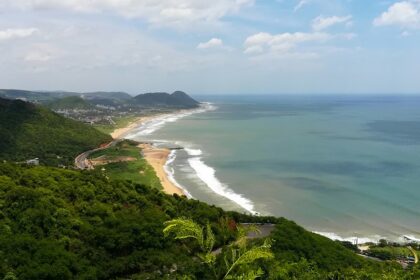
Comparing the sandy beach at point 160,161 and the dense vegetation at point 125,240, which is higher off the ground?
the dense vegetation at point 125,240

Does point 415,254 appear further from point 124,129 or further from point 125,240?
point 124,129

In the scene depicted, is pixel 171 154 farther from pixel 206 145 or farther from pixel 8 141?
pixel 8 141

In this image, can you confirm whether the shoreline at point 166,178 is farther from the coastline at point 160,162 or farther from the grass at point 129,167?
the grass at point 129,167

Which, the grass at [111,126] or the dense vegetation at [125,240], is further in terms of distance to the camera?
the grass at [111,126]

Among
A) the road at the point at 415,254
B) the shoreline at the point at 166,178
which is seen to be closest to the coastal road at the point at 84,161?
the shoreline at the point at 166,178

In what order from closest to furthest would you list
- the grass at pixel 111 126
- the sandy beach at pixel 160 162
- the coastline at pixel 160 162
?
the coastline at pixel 160 162 → the sandy beach at pixel 160 162 → the grass at pixel 111 126

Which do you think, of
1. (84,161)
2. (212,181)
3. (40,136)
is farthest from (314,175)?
(40,136)

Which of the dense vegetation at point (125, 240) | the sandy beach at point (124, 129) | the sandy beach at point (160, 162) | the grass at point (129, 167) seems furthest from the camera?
the sandy beach at point (124, 129)

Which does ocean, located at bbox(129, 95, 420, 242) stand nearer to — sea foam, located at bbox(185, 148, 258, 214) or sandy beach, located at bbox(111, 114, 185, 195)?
sea foam, located at bbox(185, 148, 258, 214)

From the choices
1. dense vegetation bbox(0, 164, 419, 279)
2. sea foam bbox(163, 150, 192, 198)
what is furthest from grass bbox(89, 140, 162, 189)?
dense vegetation bbox(0, 164, 419, 279)
